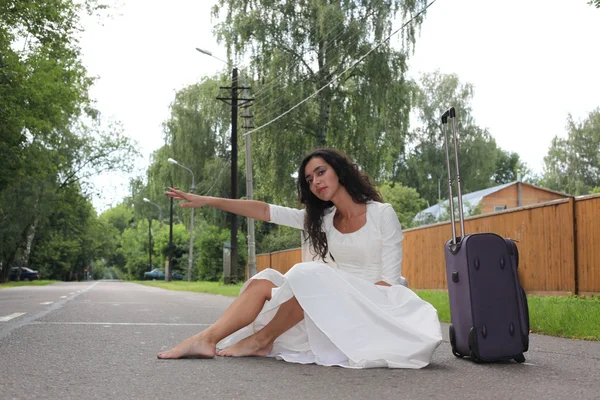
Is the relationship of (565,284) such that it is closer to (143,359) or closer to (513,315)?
(513,315)

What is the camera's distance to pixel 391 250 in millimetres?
5102

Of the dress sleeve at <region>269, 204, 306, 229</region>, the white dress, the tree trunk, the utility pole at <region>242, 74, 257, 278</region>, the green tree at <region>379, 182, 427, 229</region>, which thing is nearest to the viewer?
the white dress

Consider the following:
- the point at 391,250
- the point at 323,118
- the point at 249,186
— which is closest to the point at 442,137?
the point at 323,118

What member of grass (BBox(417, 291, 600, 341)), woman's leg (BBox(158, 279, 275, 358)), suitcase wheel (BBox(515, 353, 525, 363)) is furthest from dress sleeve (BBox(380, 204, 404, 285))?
grass (BBox(417, 291, 600, 341))

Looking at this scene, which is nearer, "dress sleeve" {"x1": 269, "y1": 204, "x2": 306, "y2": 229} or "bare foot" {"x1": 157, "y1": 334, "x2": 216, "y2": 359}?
"bare foot" {"x1": 157, "y1": 334, "x2": 216, "y2": 359}

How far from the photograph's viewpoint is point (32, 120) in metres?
A: 24.7

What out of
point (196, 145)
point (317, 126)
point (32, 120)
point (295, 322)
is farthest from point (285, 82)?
point (295, 322)

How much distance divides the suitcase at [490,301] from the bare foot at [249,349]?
50.0 inches

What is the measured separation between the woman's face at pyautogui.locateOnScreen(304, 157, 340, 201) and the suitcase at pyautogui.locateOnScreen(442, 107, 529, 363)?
0.94m

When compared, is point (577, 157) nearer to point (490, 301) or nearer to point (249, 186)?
point (249, 186)

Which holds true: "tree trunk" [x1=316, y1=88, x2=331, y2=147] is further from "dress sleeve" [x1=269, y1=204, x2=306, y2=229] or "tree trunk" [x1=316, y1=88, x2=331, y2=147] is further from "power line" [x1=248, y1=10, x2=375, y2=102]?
"dress sleeve" [x1=269, y1=204, x2=306, y2=229]

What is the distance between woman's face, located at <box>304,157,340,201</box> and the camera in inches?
208

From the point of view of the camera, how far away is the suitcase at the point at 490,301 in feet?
15.6

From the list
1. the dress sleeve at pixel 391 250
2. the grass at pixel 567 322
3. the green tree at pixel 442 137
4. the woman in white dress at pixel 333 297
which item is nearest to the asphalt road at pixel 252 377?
the woman in white dress at pixel 333 297
